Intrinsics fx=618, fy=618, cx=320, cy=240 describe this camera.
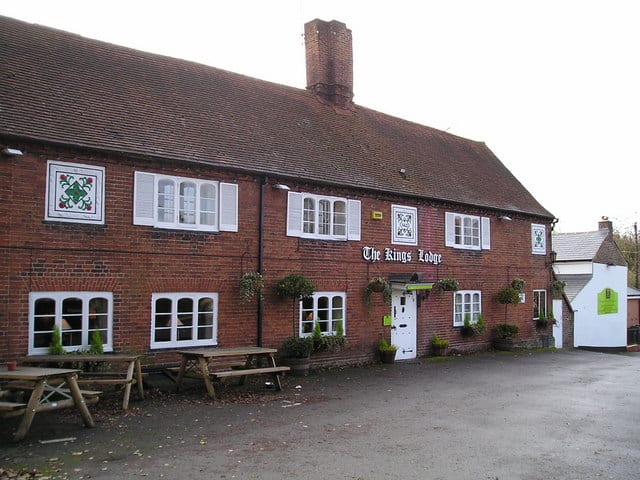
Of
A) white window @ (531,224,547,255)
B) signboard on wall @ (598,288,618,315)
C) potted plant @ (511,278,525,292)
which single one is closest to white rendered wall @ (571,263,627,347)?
signboard on wall @ (598,288,618,315)

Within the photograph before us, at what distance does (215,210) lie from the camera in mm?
13266

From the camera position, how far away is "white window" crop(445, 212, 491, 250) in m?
18.6

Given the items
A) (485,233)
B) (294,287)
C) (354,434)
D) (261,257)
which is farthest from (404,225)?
(354,434)

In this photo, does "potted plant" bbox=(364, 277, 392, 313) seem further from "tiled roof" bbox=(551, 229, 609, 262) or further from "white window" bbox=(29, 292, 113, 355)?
"tiled roof" bbox=(551, 229, 609, 262)

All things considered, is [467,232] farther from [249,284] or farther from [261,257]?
[249,284]

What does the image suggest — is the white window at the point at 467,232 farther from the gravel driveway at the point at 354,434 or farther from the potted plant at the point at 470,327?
the gravel driveway at the point at 354,434

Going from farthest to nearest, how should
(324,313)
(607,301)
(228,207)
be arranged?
1. (607,301)
2. (324,313)
3. (228,207)

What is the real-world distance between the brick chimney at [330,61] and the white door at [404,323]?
651cm

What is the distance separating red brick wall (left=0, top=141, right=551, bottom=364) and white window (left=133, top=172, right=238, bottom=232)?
162 millimetres

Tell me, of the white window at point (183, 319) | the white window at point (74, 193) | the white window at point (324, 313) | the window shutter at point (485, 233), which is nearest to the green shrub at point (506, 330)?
the window shutter at point (485, 233)

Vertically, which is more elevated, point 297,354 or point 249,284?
point 249,284

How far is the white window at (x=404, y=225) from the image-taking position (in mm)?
16875

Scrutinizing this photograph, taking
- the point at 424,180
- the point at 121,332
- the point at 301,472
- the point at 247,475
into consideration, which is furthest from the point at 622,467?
the point at 424,180

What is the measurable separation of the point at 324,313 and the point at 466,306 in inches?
236
